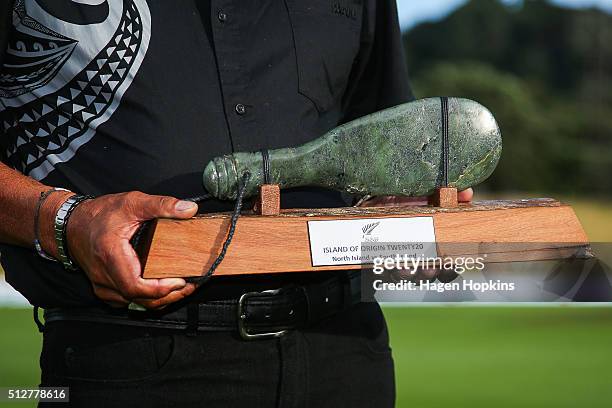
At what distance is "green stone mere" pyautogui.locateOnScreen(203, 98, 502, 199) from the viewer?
1.60 m

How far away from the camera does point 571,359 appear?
676 cm

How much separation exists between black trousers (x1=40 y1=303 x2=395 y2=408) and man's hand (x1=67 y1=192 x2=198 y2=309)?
0.83 feet

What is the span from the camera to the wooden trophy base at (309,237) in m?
1.42

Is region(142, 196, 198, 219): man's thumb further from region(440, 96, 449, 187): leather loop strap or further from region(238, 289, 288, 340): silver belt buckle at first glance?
region(440, 96, 449, 187): leather loop strap

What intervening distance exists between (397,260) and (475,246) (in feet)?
0.50

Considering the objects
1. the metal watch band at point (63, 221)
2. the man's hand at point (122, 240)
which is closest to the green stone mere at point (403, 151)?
the man's hand at point (122, 240)

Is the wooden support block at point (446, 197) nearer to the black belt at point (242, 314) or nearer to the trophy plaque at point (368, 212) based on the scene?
the trophy plaque at point (368, 212)

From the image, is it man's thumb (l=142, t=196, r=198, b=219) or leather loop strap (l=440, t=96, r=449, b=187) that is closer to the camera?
man's thumb (l=142, t=196, r=198, b=219)

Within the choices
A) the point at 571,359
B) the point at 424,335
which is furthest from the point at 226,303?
the point at 424,335

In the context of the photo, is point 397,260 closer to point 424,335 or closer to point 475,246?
point 475,246

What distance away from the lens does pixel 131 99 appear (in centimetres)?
164

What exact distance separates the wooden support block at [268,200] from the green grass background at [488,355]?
14.0 feet

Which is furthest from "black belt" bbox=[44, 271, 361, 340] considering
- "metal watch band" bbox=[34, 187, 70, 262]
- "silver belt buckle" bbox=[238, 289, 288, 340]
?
"metal watch band" bbox=[34, 187, 70, 262]

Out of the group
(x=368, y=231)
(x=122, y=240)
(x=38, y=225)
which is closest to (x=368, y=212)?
(x=368, y=231)
